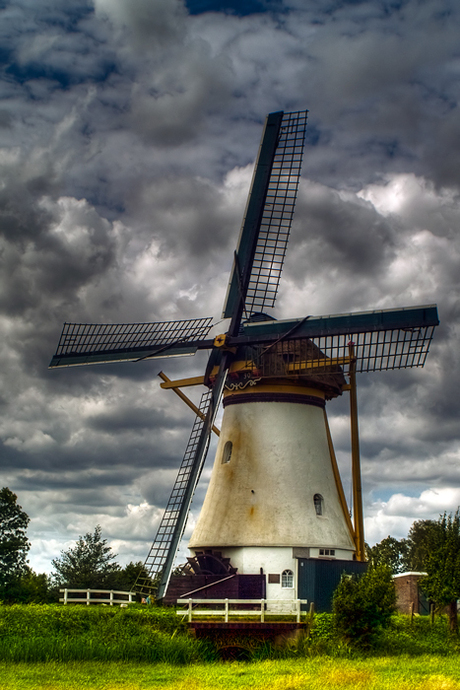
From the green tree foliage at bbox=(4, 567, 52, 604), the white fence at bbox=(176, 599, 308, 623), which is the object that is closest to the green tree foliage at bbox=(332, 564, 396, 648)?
the white fence at bbox=(176, 599, 308, 623)

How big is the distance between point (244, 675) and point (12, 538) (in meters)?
35.1

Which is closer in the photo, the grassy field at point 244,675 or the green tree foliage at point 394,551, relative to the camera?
the grassy field at point 244,675

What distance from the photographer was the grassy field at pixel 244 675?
49.1 feet

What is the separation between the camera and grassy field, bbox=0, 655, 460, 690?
15.0m

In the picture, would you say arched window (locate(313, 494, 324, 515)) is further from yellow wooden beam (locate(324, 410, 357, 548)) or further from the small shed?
the small shed

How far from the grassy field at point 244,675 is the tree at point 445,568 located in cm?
601

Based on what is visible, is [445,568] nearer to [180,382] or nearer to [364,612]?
[364,612]

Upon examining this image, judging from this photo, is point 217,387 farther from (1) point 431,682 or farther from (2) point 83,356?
(1) point 431,682

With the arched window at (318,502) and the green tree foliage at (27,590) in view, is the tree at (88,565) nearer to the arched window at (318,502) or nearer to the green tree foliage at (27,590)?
the green tree foliage at (27,590)

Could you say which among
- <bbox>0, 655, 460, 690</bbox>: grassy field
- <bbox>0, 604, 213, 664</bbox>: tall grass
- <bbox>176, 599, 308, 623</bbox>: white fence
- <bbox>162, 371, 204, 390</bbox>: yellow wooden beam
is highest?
Answer: <bbox>162, 371, 204, 390</bbox>: yellow wooden beam

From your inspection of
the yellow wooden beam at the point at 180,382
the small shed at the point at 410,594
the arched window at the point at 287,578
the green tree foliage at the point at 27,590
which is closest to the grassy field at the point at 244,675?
the arched window at the point at 287,578

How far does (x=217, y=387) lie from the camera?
25516 millimetres

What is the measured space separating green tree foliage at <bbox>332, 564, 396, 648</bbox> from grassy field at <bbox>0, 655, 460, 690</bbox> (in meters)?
1.17

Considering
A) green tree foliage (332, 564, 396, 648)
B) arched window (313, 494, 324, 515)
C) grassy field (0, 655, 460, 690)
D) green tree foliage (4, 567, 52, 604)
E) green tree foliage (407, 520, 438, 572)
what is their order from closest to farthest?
grassy field (0, 655, 460, 690)
green tree foliage (332, 564, 396, 648)
arched window (313, 494, 324, 515)
green tree foliage (4, 567, 52, 604)
green tree foliage (407, 520, 438, 572)
